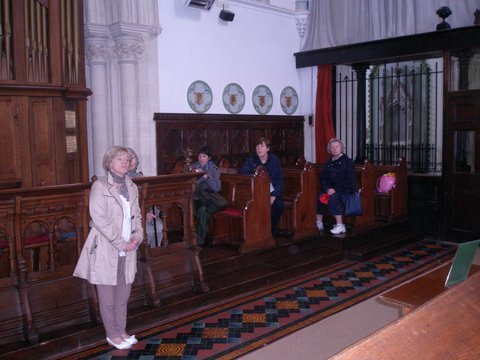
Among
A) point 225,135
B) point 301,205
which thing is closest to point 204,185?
point 301,205

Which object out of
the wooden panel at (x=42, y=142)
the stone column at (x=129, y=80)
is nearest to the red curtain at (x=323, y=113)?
the stone column at (x=129, y=80)

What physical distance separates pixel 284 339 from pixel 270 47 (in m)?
6.11

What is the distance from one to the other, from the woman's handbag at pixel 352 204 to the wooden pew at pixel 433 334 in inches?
169

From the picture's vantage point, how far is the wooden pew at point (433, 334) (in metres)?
1.48

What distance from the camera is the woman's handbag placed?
632 centimetres

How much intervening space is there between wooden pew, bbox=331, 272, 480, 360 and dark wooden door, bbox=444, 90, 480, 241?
536cm

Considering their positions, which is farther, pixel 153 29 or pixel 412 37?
pixel 412 37

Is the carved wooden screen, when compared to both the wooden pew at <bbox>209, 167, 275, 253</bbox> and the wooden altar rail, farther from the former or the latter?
the wooden pew at <bbox>209, 167, 275, 253</bbox>

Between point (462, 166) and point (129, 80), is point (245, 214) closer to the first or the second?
point (129, 80)

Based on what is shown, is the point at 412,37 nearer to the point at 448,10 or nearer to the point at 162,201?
the point at 448,10

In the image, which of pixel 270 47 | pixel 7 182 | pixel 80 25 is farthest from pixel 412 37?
pixel 7 182

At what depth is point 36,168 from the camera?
19.4ft

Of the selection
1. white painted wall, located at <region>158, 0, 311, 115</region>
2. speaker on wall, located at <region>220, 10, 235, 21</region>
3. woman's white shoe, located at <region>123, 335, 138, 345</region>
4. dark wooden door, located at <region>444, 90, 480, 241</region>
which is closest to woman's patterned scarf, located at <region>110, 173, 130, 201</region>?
woman's white shoe, located at <region>123, 335, 138, 345</region>

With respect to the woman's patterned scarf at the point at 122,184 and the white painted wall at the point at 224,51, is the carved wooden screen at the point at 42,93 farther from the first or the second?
the woman's patterned scarf at the point at 122,184
